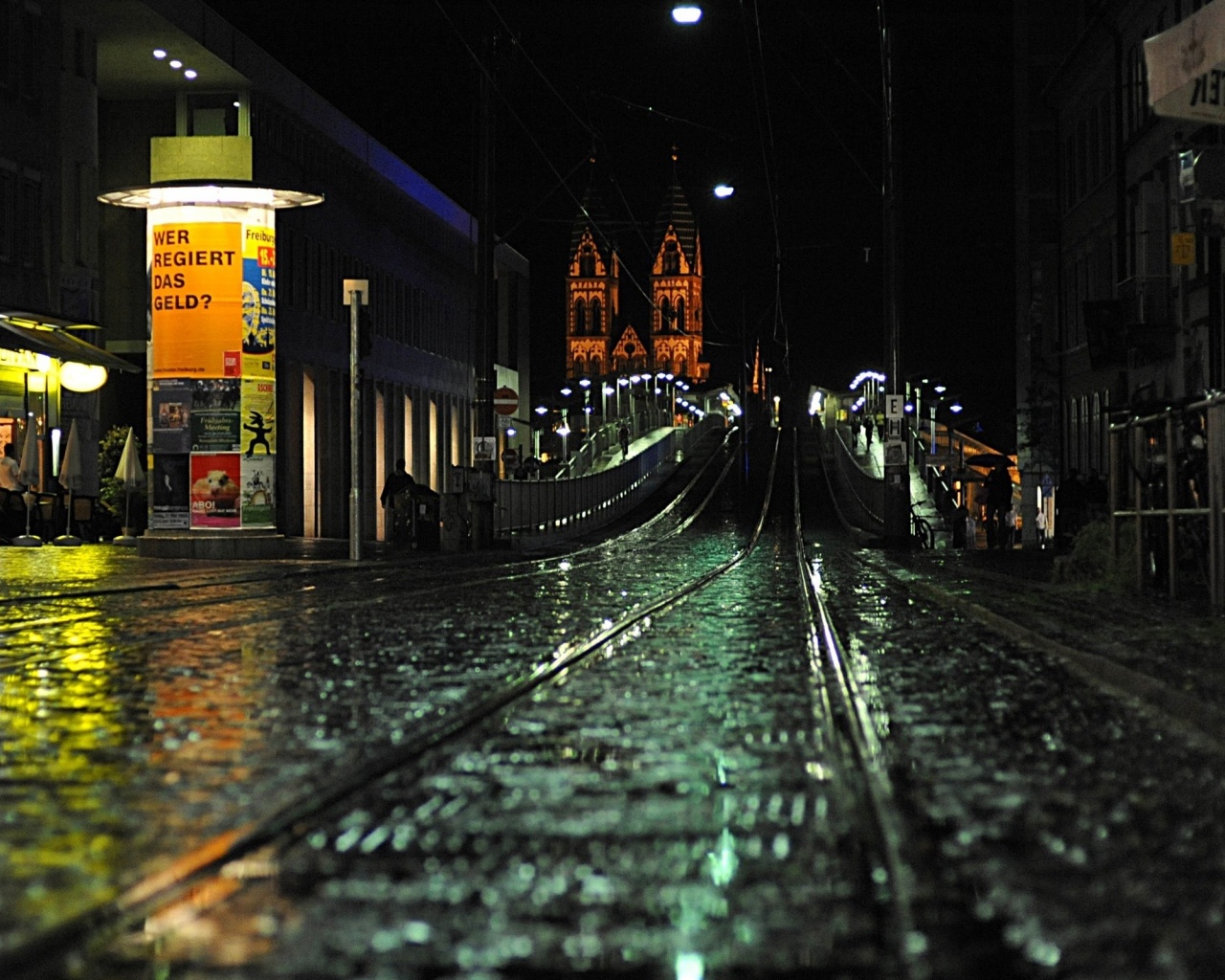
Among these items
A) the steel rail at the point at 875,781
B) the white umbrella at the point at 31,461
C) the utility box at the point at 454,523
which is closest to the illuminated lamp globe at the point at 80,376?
the white umbrella at the point at 31,461

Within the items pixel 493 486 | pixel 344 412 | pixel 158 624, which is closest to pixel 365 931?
pixel 158 624

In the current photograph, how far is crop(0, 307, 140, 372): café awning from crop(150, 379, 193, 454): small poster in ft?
17.9

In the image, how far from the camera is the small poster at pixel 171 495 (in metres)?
29.2

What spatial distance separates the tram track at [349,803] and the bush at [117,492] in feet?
84.8

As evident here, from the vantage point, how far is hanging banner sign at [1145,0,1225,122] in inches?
348

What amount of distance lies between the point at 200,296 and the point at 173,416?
1.84 m

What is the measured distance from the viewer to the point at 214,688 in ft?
34.8

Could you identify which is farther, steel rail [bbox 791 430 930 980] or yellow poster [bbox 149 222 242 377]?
yellow poster [bbox 149 222 242 377]

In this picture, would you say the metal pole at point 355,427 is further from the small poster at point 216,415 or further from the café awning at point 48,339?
the café awning at point 48,339

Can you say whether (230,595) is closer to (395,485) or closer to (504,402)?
(504,402)

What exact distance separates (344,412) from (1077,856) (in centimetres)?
5099

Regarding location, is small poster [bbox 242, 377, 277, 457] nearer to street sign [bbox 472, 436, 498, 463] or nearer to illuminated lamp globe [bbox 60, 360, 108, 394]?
street sign [bbox 472, 436, 498, 463]

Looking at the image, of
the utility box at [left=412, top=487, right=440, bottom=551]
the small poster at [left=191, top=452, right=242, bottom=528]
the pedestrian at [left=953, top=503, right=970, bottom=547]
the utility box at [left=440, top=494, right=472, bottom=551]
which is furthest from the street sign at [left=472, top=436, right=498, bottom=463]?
the pedestrian at [left=953, top=503, right=970, bottom=547]

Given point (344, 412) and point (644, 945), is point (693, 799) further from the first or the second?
point (344, 412)
